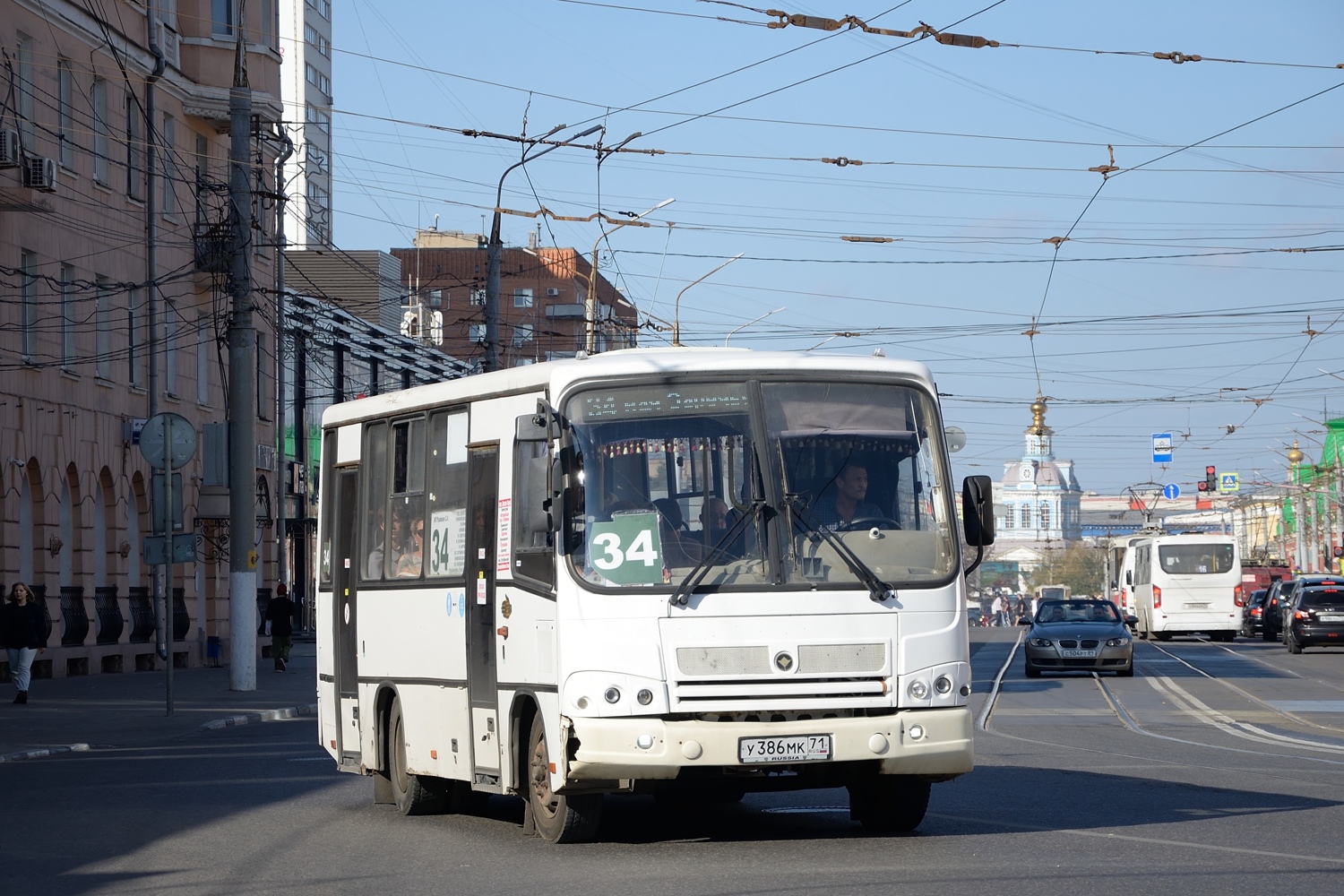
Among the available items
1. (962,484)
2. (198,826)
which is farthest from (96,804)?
(962,484)

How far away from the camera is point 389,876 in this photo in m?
10.5

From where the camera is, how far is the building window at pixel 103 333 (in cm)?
3834

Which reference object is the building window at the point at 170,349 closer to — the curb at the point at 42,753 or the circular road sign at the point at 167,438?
the circular road sign at the point at 167,438

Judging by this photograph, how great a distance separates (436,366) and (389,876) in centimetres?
5141

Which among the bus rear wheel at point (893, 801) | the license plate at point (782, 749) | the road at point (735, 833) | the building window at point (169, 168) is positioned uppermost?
the building window at point (169, 168)

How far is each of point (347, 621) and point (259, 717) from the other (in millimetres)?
11912

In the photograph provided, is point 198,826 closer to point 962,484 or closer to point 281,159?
point 962,484

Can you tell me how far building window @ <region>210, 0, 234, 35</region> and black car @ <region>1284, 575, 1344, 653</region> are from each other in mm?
26517

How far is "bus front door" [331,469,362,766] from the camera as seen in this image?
581 inches

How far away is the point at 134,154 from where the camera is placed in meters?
40.5

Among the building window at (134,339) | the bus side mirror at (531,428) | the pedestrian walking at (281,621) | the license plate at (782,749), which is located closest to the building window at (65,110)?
the building window at (134,339)

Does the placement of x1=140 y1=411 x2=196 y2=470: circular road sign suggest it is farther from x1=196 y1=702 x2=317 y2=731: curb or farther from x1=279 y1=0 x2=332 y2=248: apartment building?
x1=279 y1=0 x2=332 y2=248: apartment building

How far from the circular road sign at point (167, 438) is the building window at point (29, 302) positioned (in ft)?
38.0

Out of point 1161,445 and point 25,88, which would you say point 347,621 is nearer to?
point 25,88
